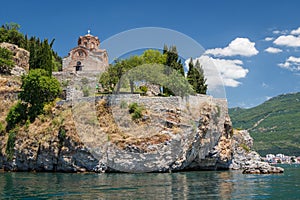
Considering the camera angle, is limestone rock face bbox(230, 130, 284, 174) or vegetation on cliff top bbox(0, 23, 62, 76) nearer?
limestone rock face bbox(230, 130, 284, 174)

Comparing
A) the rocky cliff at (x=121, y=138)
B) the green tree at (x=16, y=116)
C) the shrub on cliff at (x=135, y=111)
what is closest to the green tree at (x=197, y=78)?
the rocky cliff at (x=121, y=138)

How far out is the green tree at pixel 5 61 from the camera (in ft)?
162

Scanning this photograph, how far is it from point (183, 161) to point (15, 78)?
28371 mm

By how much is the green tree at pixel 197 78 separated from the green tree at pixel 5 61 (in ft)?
86.4

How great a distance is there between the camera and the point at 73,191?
63.1 feet

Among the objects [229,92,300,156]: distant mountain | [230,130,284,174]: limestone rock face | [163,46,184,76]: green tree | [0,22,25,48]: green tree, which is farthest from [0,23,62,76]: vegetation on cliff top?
[229,92,300,156]: distant mountain

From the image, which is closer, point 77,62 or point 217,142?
point 217,142

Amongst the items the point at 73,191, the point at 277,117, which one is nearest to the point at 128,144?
the point at 73,191

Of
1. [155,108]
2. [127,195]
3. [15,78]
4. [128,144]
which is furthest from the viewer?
[15,78]

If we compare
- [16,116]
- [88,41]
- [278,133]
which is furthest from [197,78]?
[278,133]

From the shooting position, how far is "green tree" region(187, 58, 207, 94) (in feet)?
142

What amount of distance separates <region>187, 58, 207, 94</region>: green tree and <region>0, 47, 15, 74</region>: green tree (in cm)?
2634

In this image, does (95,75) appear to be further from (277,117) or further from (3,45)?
(277,117)

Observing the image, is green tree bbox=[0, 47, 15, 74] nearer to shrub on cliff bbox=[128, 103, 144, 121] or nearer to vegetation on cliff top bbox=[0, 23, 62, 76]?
vegetation on cliff top bbox=[0, 23, 62, 76]
